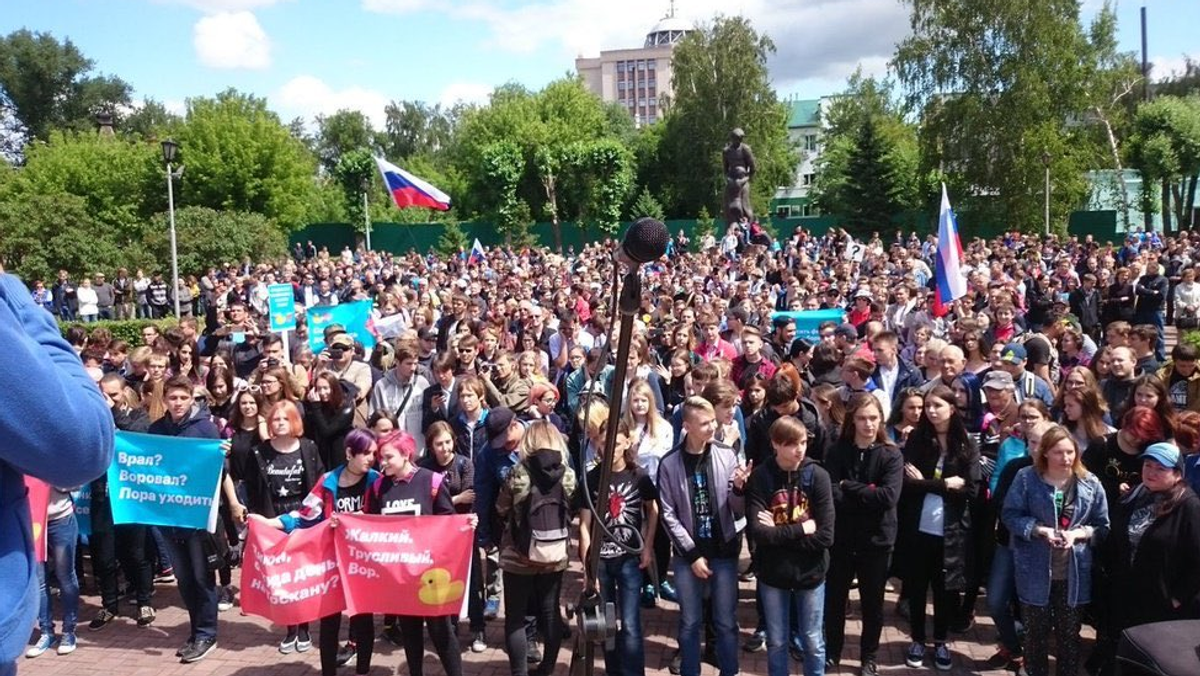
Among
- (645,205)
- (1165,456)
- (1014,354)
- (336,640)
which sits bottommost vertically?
(336,640)

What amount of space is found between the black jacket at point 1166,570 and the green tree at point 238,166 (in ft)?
149

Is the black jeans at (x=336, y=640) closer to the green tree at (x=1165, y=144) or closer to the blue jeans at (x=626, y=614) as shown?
the blue jeans at (x=626, y=614)

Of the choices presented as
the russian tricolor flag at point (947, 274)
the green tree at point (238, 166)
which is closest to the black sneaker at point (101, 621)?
the russian tricolor flag at point (947, 274)

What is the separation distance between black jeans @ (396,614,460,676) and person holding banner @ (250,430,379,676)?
34 cm

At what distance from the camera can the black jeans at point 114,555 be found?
7008 millimetres

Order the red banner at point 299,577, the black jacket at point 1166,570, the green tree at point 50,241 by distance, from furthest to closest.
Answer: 1. the green tree at point 50,241
2. the red banner at point 299,577
3. the black jacket at point 1166,570

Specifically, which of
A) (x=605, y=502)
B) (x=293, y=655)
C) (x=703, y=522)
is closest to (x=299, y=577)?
(x=293, y=655)

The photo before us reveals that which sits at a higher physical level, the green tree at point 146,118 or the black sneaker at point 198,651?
the green tree at point 146,118

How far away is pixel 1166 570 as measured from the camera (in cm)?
489

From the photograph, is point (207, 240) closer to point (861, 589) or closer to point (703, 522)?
point (703, 522)

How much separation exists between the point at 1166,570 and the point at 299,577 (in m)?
4.83

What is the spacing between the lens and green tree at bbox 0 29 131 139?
7112cm

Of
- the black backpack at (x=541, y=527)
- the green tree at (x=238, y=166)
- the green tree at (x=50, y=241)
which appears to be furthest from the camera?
the green tree at (x=238, y=166)

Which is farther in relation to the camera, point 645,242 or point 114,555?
point 114,555
